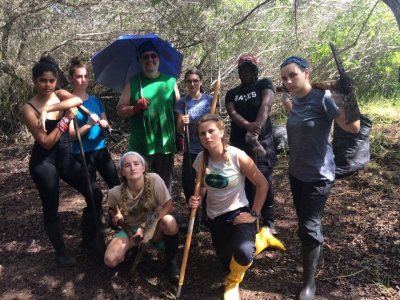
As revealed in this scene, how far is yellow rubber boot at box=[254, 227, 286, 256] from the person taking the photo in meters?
3.52

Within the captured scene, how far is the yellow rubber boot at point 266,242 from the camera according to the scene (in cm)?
352

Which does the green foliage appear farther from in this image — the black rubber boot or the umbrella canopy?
the black rubber boot

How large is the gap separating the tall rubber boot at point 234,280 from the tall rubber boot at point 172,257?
46 centimetres

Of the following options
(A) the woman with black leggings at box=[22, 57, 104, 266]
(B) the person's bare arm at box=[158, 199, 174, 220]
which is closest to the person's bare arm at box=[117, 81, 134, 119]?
(A) the woman with black leggings at box=[22, 57, 104, 266]

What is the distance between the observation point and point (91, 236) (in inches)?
144

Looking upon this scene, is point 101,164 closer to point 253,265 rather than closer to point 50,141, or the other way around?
point 50,141

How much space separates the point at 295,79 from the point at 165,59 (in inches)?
66.4

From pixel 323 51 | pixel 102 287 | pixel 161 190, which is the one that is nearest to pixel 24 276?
pixel 102 287

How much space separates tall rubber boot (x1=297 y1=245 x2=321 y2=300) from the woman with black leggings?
2.02 m

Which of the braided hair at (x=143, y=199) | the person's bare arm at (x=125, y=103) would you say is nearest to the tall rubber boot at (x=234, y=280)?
the braided hair at (x=143, y=199)

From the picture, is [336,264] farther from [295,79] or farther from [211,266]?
[295,79]

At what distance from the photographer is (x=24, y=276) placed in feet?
11.1

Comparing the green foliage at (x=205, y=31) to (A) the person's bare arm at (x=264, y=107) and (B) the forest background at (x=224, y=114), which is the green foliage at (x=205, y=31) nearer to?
(B) the forest background at (x=224, y=114)

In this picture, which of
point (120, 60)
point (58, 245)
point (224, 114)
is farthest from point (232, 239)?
point (224, 114)
